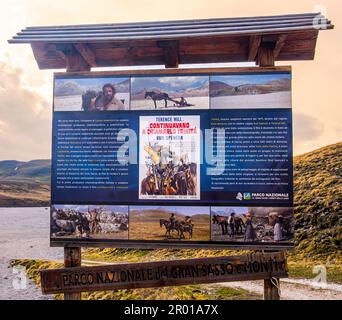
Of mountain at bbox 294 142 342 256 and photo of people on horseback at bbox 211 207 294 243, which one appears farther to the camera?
mountain at bbox 294 142 342 256

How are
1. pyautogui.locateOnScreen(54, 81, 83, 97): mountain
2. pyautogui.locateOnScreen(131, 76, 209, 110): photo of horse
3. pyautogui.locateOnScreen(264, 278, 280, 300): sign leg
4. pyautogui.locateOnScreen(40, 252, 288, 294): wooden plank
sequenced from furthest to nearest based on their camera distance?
pyautogui.locateOnScreen(54, 81, 83, 97): mountain
pyautogui.locateOnScreen(131, 76, 209, 110): photo of horse
pyautogui.locateOnScreen(264, 278, 280, 300): sign leg
pyautogui.locateOnScreen(40, 252, 288, 294): wooden plank

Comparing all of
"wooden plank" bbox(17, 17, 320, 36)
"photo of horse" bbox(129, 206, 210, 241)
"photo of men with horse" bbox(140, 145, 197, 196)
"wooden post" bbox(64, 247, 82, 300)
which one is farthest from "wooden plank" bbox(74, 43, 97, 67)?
"wooden post" bbox(64, 247, 82, 300)

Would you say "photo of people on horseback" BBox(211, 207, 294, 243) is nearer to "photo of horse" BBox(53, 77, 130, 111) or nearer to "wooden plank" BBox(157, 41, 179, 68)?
"photo of horse" BBox(53, 77, 130, 111)

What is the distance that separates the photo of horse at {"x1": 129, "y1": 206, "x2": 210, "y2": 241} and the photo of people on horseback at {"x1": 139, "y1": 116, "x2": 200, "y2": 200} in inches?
12.2

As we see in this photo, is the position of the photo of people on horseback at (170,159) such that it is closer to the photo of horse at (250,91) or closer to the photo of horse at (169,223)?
the photo of horse at (169,223)

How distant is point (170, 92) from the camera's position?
9.11 metres

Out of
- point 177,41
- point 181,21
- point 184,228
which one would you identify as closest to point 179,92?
point 177,41

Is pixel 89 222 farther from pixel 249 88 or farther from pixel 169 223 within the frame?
pixel 249 88

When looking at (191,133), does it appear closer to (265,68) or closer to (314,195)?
(265,68)

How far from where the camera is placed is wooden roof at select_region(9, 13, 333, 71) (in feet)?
28.9

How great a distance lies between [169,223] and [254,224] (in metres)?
1.92

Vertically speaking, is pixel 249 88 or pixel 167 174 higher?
pixel 249 88
